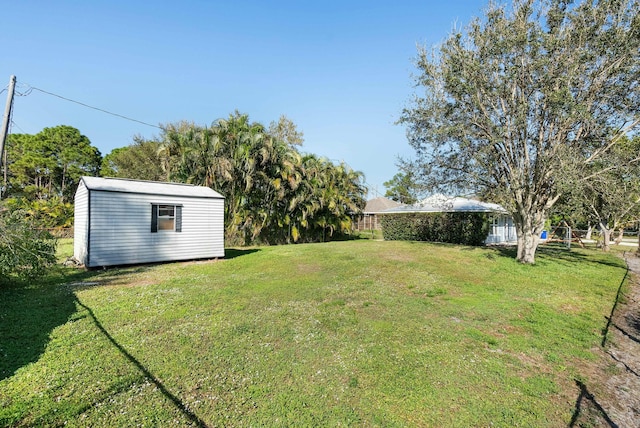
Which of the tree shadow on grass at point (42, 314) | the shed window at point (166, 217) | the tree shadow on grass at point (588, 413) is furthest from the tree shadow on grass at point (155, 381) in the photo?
the shed window at point (166, 217)

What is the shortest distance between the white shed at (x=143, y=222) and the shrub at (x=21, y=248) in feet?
5.38

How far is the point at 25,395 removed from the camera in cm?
292

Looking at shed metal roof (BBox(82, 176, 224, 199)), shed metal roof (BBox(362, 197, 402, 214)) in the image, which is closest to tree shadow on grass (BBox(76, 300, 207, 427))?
shed metal roof (BBox(82, 176, 224, 199))

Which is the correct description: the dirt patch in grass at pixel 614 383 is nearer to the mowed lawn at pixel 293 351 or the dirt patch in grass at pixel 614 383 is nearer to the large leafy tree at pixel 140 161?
the mowed lawn at pixel 293 351

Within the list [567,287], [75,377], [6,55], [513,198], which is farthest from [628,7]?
[6,55]

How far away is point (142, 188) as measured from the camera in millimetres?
10430

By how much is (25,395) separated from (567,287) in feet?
35.7

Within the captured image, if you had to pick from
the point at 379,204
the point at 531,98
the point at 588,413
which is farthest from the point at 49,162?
the point at 588,413

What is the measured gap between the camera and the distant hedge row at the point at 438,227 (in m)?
17.3

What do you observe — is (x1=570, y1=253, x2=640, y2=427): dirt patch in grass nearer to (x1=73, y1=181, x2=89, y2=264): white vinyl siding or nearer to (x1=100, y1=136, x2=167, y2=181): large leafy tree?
(x1=73, y1=181, x2=89, y2=264): white vinyl siding

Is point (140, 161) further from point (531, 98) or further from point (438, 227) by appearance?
point (531, 98)

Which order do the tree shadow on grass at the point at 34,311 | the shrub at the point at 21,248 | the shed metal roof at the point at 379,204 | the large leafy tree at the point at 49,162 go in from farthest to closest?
the shed metal roof at the point at 379,204 < the large leafy tree at the point at 49,162 < the shrub at the point at 21,248 < the tree shadow on grass at the point at 34,311

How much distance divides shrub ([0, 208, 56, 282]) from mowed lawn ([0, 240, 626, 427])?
485 mm

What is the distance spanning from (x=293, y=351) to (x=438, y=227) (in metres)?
16.3
